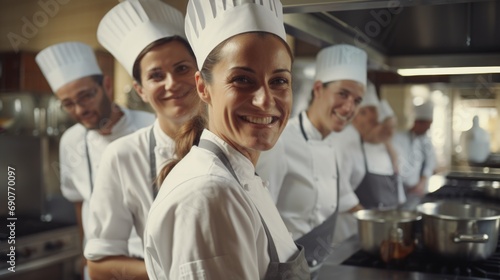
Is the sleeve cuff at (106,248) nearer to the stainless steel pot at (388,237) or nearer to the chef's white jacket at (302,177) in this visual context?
the chef's white jacket at (302,177)

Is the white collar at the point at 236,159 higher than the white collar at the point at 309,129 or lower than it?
lower

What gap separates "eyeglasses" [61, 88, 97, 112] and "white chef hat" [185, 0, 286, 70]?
12.7 inches

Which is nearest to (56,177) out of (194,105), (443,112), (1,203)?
(1,203)

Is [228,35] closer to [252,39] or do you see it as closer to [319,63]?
[252,39]

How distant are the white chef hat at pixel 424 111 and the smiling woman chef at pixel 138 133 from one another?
174 cm

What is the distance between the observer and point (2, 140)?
110 cm

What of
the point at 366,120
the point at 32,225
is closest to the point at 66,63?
Result: the point at 32,225

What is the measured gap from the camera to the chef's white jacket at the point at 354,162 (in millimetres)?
1522

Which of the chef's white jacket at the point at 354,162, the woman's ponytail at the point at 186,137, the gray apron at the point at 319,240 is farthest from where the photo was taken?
the chef's white jacket at the point at 354,162

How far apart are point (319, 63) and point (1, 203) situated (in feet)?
2.97

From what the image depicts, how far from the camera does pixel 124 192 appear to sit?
1.05 meters

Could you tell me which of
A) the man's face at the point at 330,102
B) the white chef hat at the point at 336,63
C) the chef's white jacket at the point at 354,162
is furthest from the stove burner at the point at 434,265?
the white chef hat at the point at 336,63

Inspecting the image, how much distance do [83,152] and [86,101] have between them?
12 cm

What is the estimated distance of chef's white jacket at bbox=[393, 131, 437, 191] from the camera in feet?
8.03
